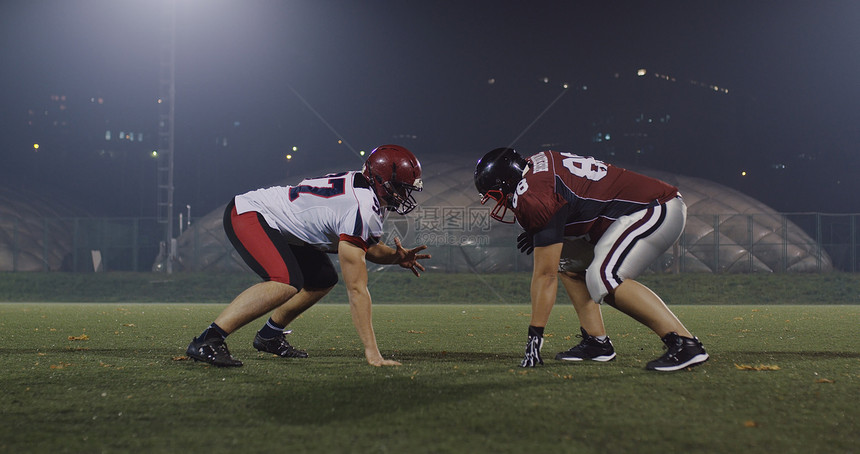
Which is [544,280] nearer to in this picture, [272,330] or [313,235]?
[313,235]

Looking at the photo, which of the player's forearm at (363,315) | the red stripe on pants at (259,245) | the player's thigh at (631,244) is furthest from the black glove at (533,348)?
the red stripe on pants at (259,245)

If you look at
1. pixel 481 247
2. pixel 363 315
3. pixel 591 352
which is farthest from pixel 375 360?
pixel 481 247

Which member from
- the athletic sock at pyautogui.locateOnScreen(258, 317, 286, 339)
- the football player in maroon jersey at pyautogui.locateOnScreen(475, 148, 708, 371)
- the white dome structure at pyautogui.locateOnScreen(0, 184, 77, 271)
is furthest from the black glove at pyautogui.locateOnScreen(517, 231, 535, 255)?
the white dome structure at pyautogui.locateOnScreen(0, 184, 77, 271)

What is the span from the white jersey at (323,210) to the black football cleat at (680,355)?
88.1 inches

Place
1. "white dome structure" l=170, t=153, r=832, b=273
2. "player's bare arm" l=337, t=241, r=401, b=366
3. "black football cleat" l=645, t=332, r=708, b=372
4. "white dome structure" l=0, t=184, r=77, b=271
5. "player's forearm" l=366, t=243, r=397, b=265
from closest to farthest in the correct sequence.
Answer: "black football cleat" l=645, t=332, r=708, b=372
"player's bare arm" l=337, t=241, r=401, b=366
"player's forearm" l=366, t=243, r=397, b=265
"white dome structure" l=170, t=153, r=832, b=273
"white dome structure" l=0, t=184, r=77, b=271

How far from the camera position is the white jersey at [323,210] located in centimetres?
529

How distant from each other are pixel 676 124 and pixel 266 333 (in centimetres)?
5055

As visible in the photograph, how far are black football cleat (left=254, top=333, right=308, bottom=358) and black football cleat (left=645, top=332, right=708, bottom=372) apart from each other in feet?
9.60

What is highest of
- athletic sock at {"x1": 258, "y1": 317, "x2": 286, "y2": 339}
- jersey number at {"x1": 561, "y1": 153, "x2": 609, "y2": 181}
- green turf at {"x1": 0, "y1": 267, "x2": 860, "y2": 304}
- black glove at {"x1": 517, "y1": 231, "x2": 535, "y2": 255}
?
jersey number at {"x1": 561, "y1": 153, "x2": 609, "y2": 181}

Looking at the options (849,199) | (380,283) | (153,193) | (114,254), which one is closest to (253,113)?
(153,193)

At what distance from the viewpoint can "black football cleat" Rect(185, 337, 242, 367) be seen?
536cm

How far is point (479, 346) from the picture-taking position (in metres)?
7.27

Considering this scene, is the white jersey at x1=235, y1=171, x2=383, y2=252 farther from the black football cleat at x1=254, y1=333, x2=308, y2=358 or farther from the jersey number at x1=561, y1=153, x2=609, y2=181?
the jersey number at x1=561, y1=153, x2=609, y2=181

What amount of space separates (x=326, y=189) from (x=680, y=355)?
2.88m
